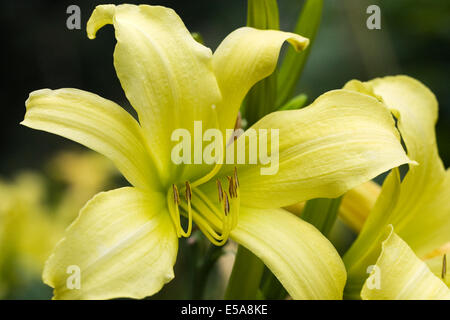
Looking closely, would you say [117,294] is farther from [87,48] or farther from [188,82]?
[87,48]

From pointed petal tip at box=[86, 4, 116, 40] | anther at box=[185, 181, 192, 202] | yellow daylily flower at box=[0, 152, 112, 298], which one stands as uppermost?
pointed petal tip at box=[86, 4, 116, 40]

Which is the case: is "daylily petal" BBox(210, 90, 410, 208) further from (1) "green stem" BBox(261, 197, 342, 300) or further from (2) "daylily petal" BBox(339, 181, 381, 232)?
(2) "daylily petal" BBox(339, 181, 381, 232)

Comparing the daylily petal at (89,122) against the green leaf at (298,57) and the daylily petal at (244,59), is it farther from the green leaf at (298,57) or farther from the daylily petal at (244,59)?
the green leaf at (298,57)

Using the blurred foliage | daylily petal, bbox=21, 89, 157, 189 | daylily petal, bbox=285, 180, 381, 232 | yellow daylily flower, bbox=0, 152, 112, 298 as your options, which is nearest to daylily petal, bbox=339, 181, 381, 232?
daylily petal, bbox=285, 180, 381, 232

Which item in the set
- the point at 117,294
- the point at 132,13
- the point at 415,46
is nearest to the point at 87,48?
the point at 415,46

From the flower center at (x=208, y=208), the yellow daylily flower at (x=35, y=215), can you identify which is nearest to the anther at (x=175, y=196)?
the flower center at (x=208, y=208)
